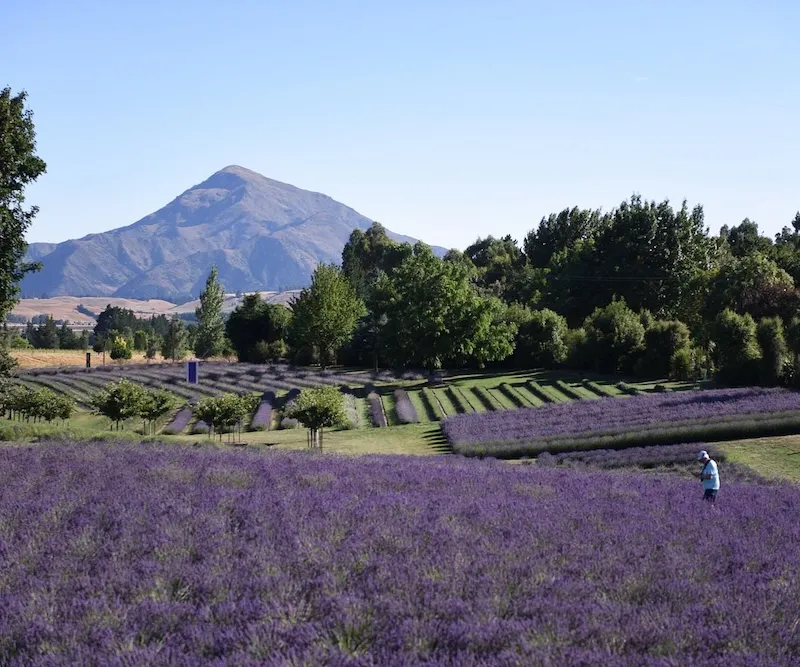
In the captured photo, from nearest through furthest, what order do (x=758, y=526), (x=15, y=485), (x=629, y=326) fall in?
(x=758, y=526) → (x=15, y=485) → (x=629, y=326)

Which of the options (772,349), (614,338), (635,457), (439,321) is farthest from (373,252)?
(635,457)

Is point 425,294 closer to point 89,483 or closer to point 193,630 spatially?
point 89,483

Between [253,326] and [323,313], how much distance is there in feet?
85.0

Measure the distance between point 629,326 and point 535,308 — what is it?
1162 inches

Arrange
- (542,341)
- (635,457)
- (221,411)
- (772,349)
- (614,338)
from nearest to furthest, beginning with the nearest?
1. (635,457)
2. (221,411)
3. (772,349)
4. (614,338)
5. (542,341)

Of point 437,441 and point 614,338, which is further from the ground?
point 614,338

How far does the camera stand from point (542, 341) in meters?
66.9

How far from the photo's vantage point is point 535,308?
86.4 m

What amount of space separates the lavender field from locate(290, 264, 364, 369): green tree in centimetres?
5853

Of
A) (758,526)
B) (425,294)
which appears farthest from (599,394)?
(758,526)

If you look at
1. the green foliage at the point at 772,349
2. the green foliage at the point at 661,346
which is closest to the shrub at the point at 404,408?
the green foliage at the point at 661,346

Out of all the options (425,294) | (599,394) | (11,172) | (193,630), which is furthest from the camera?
(425,294)

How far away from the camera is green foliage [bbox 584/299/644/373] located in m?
56.9

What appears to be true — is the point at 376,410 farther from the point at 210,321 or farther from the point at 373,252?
the point at 373,252
